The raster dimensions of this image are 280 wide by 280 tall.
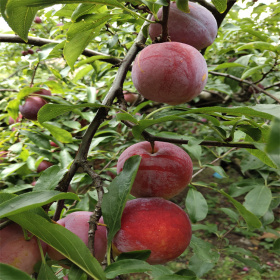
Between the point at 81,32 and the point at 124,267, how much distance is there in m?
0.51

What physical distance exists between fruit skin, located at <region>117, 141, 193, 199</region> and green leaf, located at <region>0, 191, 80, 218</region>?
16 cm

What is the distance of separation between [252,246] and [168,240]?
93.5 inches

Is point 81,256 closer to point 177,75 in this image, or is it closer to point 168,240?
point 168,240

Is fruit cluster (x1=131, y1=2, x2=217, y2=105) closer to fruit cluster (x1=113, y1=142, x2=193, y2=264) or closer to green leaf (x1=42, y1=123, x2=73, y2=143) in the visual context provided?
fruit cluster (x1=113, y1=142, x2=193, y2=264)

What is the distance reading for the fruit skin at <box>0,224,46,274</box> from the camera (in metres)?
0.46

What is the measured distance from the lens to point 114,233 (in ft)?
1.53

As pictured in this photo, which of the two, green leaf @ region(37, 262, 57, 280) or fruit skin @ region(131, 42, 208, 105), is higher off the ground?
fruit skin @ region(131, 42, 208, 105)

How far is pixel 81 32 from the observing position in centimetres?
65

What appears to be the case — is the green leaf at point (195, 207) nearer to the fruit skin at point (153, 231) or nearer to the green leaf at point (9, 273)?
the fruit skin at point (153, 231)

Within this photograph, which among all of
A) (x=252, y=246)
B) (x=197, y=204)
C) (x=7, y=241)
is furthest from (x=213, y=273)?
(x=7, y=241)

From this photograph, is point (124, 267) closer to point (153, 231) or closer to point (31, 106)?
point (153, 231)

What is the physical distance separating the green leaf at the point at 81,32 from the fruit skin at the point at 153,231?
15.2 inches

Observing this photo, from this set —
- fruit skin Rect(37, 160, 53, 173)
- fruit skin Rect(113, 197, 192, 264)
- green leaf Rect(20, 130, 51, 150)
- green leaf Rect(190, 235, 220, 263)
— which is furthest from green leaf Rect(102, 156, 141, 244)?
fruit skin Rect(37, 160, 53, 173)

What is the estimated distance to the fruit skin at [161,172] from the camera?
21.4 inches
